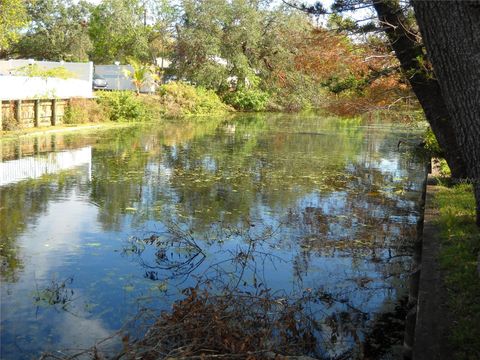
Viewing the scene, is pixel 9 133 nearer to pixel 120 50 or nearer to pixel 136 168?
pixel 136 168

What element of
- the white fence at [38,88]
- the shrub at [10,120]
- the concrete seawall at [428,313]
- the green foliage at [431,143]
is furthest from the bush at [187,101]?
the concrete seawall at [428,313]

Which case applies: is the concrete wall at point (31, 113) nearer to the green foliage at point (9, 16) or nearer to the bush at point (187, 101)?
the green foliage at point (9, 16)

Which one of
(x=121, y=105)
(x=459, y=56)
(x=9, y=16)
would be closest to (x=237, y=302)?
(x=459, y=56)

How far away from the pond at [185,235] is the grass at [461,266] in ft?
2.60

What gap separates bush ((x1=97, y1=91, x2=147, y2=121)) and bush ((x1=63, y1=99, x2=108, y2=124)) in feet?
1.73

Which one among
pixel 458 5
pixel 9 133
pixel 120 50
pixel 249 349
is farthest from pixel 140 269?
pixel 120 50

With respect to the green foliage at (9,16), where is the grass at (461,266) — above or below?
below

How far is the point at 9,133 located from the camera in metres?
21.7

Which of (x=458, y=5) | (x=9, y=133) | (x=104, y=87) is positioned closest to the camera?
(x=458, y=5)

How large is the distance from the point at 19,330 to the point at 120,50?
4932 cm

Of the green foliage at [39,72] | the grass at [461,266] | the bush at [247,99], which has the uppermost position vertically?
the green foliage at [39,72]

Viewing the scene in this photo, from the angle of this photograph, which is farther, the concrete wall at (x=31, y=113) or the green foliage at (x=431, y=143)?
the concrete wall at (x=31, y=113)

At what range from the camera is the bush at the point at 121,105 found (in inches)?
1195

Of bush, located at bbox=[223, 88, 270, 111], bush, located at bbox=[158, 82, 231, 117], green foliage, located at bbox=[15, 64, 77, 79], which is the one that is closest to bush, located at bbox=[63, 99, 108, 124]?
green foliage, located at bbox=[15, 64, 77, 79]
